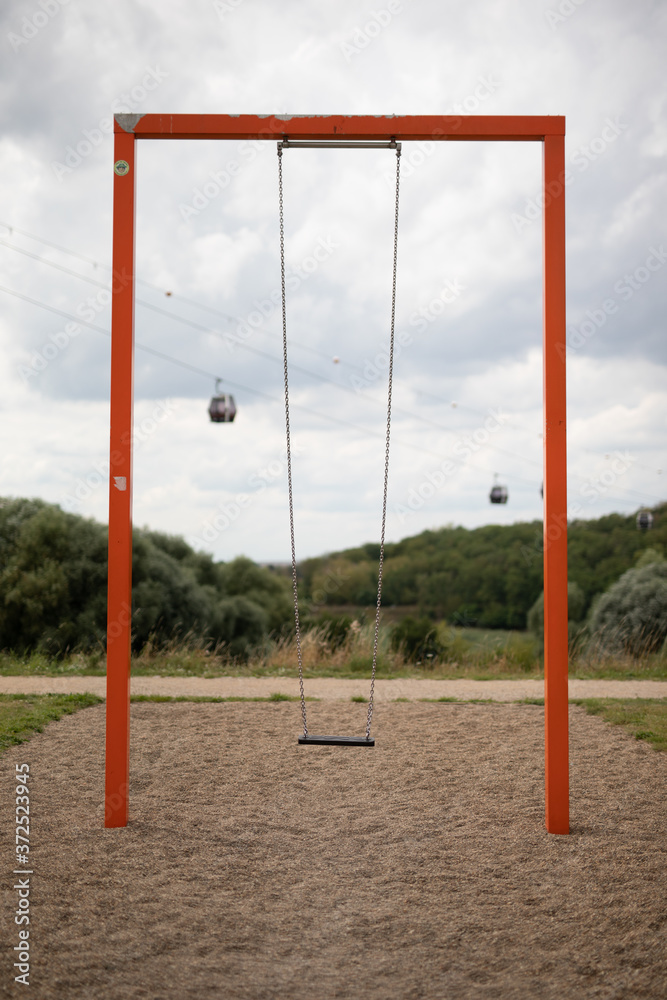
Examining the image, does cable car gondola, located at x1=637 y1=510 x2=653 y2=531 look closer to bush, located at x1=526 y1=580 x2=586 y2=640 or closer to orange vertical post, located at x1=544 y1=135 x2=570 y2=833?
bush, located at x1=526 y1=580 x2=586 y2=640

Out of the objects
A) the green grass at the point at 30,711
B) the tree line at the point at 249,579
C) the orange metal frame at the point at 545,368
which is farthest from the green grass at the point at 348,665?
the orange metal frame at the point at 545,368

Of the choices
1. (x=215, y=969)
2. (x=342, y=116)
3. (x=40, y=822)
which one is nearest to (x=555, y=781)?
(x=215, y=969)

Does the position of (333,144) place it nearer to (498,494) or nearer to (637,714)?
(637,714)

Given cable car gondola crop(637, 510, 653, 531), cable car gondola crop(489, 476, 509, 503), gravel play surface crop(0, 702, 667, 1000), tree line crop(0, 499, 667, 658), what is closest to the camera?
gravel play surface crop(0, 702, 667, 1000)

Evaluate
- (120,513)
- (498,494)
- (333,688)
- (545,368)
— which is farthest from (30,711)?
(498,494)

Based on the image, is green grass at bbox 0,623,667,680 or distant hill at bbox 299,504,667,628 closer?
green grass at bbox 0,623,667,680

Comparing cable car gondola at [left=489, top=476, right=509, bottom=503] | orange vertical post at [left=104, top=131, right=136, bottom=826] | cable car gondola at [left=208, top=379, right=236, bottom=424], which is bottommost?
orange vertical post at [left=104, top=131, right=136, bottom=826]

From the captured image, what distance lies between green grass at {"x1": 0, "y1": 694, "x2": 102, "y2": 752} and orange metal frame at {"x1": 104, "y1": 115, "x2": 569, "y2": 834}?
6.23ft

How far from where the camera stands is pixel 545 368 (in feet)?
12.2

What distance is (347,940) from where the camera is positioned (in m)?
2.66

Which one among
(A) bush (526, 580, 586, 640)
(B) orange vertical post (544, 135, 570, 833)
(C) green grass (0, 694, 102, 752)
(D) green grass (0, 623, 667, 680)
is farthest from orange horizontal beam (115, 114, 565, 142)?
(A) bush (526, 580, 586, 640)

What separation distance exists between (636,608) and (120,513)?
13229mm

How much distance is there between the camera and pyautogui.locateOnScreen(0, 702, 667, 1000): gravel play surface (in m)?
2.44

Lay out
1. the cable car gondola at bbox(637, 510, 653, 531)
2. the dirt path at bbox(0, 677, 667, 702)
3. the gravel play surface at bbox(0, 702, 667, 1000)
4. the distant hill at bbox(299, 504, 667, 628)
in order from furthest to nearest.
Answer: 1. the distant hill at bbox(299, 504, 667, 628)
2. the cable car gondola at bbox(637, 510, 653, 531)
3. the dirt path at bbox(0, 677, 667, 702)
4. the gravel play surface at bbox(0, 702, 667, 1000)
